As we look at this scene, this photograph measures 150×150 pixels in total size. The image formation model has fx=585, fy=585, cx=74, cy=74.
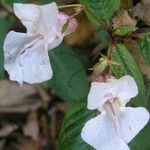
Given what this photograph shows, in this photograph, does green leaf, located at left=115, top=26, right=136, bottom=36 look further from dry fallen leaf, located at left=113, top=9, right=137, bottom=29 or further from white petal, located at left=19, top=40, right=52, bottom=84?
white petal, located at left=19, top=40, right=52, bottom=84

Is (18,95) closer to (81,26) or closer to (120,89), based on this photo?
(81,26)

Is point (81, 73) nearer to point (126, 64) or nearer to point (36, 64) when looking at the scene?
point (126, 64)

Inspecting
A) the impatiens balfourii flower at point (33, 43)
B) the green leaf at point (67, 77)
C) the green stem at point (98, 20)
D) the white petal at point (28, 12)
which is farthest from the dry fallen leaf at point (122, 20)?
the green leaf at point (67, 77)

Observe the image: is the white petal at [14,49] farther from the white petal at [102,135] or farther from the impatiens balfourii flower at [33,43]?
the white petal at [102,135]

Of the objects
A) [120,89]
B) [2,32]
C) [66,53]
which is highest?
[120,89]

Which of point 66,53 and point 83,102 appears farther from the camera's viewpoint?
point 66,53

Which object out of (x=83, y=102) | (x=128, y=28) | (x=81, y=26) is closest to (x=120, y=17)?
(x=128, y=28)

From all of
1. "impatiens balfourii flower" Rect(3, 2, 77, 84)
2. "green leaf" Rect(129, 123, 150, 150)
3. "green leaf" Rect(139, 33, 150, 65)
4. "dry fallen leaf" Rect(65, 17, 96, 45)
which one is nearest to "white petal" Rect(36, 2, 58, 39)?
"impatiens balfourii flower" Rect(3, 2, 77, 84)

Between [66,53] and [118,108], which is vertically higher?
[118,108]
